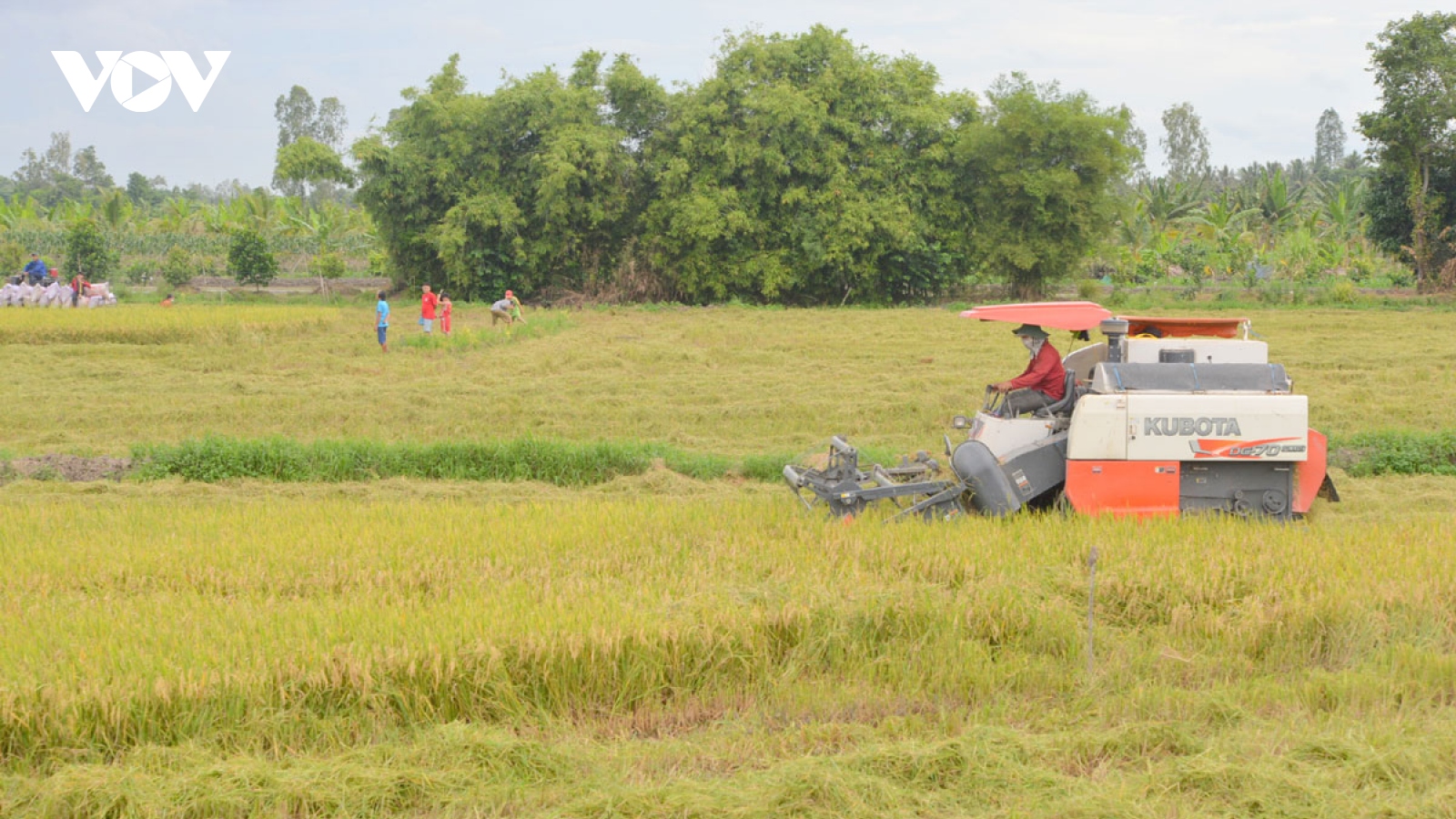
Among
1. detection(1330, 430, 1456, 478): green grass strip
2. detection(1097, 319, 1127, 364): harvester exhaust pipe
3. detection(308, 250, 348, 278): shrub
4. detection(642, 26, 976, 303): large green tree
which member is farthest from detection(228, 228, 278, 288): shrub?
detection(1097, 319, 1127, 364): harvester exhaust pipe

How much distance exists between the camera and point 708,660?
574 centimetres

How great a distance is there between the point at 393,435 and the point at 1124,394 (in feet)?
27.5

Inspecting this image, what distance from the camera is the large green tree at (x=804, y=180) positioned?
30781mm

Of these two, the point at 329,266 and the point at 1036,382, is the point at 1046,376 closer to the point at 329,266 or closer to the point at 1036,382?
the point at 1036,382

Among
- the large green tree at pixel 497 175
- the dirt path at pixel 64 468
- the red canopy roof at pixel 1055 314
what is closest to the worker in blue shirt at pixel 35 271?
the large green tree at pixel 497 175

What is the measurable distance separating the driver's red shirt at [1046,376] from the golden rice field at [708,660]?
1.28 m

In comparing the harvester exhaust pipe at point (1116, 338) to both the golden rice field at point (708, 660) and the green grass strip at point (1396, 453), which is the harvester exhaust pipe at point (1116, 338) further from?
the green grass strip at point (1396, 453)

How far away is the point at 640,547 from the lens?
25.2ft

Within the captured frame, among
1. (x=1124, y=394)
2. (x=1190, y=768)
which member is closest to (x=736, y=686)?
(x=1190, y=768)

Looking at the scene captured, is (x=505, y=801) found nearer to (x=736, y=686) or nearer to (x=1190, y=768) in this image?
(x=736, y=686)

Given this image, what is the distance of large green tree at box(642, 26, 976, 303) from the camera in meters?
30.8

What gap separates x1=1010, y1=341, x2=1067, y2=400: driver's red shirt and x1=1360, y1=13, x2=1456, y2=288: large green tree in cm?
2437

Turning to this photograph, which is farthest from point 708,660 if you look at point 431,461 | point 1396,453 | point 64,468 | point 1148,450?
point 1396,453

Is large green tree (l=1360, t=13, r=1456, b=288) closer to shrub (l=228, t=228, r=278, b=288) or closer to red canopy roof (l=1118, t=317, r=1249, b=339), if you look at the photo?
red canopy roof (l=1118, t=317, r=1249, b=339)
